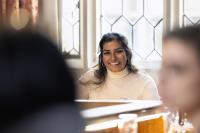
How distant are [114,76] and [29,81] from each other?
2.63 m

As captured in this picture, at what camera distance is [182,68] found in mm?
1030

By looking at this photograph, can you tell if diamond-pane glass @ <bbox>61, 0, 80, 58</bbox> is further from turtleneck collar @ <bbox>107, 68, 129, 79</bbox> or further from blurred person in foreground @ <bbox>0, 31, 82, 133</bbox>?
blurred person in foreground @ <bbox>0, 31, 82, 133</bbox>

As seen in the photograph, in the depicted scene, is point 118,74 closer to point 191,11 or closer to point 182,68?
point 191,11

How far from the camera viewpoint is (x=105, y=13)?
3924mm

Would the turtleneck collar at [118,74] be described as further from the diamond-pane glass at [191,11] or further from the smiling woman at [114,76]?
the diamond-pane glass at [191,11]

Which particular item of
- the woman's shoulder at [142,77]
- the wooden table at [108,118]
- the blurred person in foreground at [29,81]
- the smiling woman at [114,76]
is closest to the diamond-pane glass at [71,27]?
the smiling woman at [114,76]

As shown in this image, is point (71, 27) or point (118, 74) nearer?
point (118, 74)

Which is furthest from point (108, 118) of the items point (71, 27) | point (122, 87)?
point (71, 27)

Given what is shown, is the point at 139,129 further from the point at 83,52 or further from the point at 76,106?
the point at 83,52

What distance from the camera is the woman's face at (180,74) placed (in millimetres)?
1012

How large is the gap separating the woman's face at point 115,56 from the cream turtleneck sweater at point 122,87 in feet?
0.13

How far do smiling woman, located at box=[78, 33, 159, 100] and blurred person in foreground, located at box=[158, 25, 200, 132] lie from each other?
6.15 feet

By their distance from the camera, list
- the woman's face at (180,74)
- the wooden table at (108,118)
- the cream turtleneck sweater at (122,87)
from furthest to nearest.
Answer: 1. the cream turtleneck sweater at (122,87)
2. the wooden table at (108,118)
3. the woman's face at (180,74)

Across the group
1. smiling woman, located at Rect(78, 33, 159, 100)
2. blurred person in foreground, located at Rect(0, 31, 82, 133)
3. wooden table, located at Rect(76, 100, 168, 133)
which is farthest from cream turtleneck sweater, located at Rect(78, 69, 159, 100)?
blurred person in foreground, located at Rect(0, 31, 82, 133)
